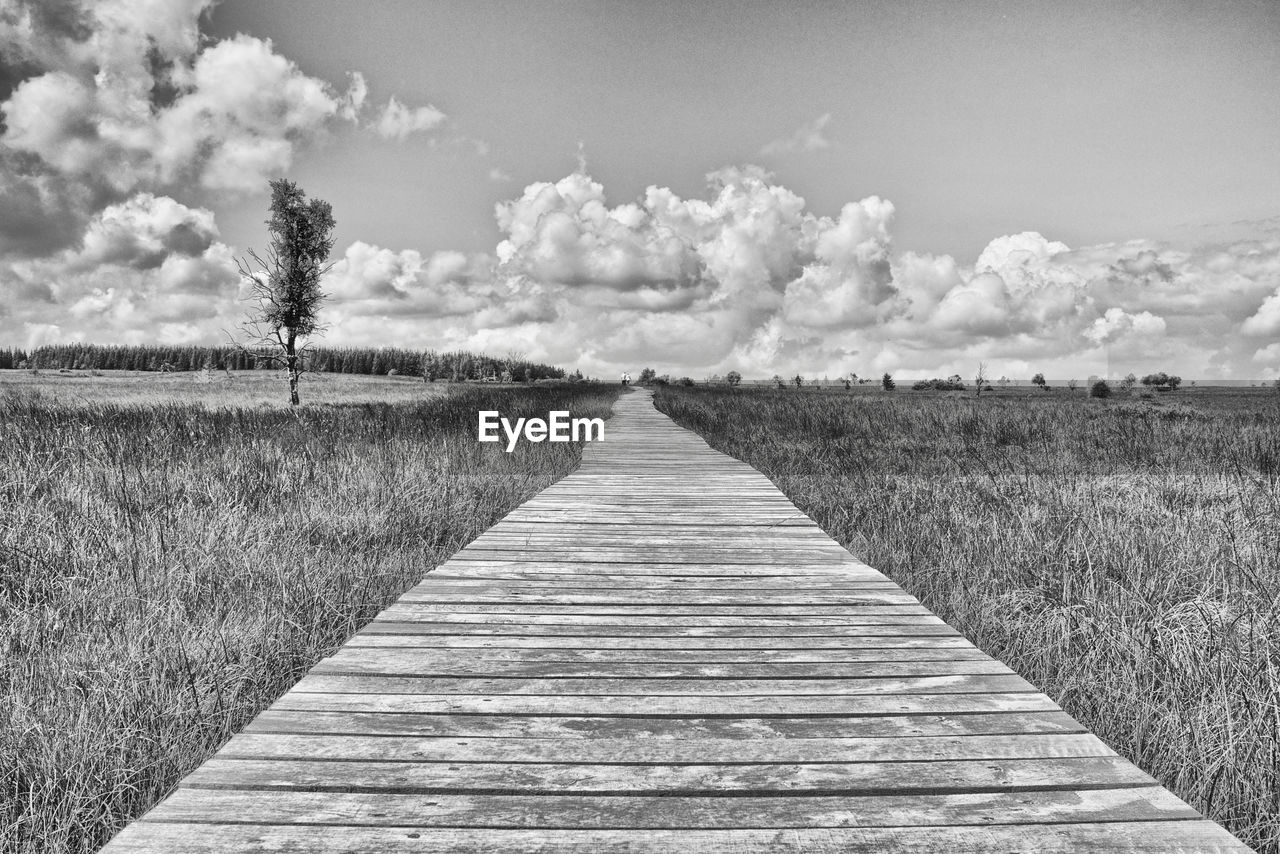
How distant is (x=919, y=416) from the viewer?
17188 mm

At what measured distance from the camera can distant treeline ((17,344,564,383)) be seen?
12381 cm

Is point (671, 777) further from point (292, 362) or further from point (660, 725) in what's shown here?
point (292, 362)

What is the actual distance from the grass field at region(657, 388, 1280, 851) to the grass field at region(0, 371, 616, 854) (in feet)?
12.1

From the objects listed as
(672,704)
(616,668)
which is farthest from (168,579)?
(672,704)

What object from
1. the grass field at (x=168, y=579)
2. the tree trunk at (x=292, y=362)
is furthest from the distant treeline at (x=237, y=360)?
the grass field at (x=168, y=579)

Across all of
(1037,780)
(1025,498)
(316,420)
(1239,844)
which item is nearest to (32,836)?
(1037,780)

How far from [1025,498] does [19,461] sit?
10152 millimetres

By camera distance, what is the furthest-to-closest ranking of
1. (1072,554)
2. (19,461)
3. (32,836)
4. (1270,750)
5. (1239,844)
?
(19,461)
(1072,554)
(1270,750)
(32,836)
(1239,844)

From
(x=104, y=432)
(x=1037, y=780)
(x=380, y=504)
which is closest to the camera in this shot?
(x=1037, y=780)

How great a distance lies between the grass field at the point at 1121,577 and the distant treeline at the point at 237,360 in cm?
11556

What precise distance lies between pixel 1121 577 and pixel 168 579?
245 inches

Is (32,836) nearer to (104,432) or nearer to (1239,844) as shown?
(1239,844)

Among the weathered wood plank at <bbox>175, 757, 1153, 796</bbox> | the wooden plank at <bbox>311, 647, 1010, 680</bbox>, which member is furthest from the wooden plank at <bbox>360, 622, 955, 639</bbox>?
the weathered wood plank at <bbox>175, 757, 1153, 796</bbox>

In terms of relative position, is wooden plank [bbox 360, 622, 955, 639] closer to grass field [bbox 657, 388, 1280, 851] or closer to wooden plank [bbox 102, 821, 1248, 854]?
grass field [bbox 657, 388, 1280, 851]
